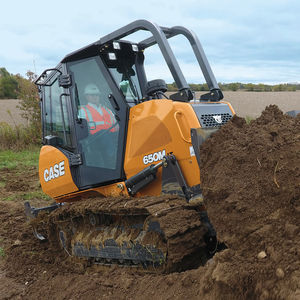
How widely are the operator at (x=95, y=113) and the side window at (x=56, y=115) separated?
326mm

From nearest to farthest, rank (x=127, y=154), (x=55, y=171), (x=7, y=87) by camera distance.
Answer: (x=127, y=154) < (x=55, y=171) < (x=7, y=87)

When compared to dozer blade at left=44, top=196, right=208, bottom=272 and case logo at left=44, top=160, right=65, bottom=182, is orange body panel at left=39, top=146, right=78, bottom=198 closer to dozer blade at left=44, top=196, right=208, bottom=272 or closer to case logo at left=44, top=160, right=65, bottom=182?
case logo at left=44, top=160, right=65, bottom=182

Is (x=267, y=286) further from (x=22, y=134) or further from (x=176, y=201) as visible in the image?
(x=22, y=134)

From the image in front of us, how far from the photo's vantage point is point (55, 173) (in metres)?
5.16

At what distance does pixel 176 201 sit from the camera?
12.0 feet

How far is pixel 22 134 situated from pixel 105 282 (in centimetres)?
1398

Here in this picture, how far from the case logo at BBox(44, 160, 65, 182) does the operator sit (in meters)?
0.68

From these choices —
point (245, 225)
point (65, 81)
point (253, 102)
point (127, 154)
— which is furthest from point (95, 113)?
point (253, 102)

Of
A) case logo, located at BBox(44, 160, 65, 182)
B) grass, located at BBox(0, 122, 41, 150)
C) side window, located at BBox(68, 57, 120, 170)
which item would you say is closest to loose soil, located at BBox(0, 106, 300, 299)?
side window, located at BBox(68, 57, 120, 170)

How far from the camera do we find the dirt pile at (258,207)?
242cm

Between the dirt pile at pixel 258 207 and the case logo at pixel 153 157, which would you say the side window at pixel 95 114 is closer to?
the case logo at pixel 153 157

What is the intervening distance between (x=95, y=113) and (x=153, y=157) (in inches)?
43.0

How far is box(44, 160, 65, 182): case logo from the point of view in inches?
197

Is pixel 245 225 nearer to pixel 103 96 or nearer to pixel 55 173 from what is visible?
pixel 103 96
